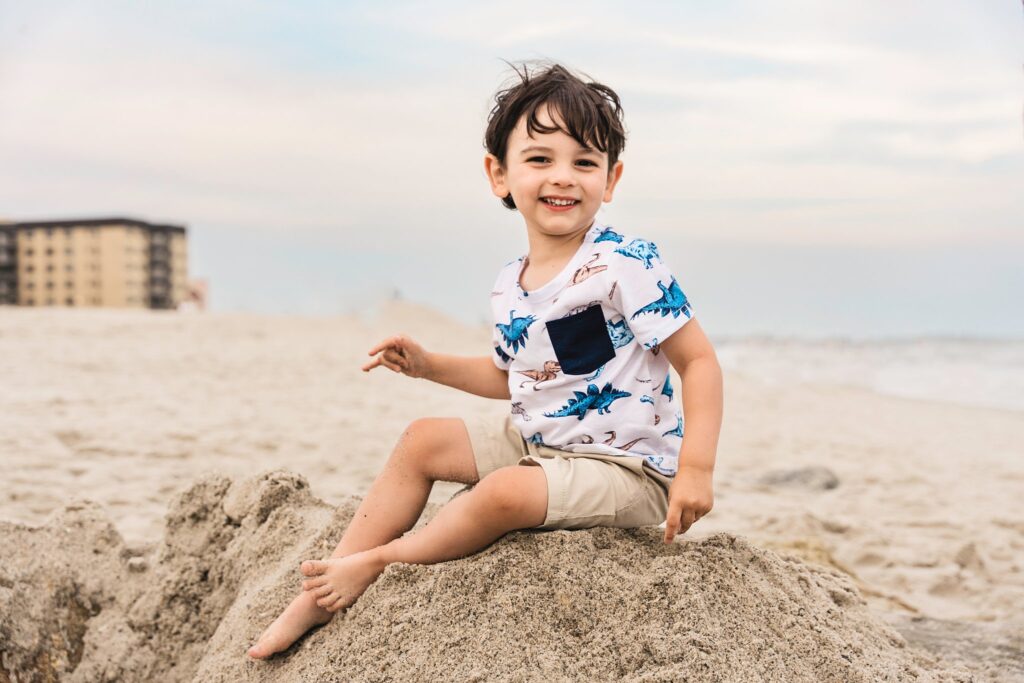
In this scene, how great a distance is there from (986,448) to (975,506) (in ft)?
9.52

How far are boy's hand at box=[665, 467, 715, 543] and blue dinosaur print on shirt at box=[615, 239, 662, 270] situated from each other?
0.51 metres

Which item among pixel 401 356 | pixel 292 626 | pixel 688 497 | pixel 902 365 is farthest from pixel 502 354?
pixel 902 365

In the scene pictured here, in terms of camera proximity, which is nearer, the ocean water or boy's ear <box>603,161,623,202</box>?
boy's ear <box>603,161,623,202</box>

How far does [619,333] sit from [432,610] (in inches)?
31.0

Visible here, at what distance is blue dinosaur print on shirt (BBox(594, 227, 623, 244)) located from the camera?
2.26 meters

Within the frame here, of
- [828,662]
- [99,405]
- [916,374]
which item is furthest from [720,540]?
[916,374]

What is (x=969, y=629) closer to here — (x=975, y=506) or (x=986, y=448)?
(x=975, y=506)

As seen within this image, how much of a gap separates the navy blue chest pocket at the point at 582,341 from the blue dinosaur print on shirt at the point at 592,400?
0.17ft

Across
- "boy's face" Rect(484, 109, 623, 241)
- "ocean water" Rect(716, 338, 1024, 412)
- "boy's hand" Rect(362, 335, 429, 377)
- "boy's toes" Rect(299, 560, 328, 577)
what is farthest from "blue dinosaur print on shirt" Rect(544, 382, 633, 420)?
"ocean water" Rect(716, 338, 1024, 412)

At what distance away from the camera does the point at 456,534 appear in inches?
79.0

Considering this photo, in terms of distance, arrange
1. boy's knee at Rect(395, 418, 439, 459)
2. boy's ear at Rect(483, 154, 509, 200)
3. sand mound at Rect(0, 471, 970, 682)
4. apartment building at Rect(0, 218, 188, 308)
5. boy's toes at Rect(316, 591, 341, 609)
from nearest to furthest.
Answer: sand mound at Rect(0, 471, 970, 682) < boy's toes at Rect(316, 591, 341, 609) < boy's knee at Rect(395, 418, 439, 459) < boy's ear at Rect(483, 154, 509, 200) < apartment building at Rect(0, 218, 188, 308)

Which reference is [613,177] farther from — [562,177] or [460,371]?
[460,371]

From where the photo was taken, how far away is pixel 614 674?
5.79 ft

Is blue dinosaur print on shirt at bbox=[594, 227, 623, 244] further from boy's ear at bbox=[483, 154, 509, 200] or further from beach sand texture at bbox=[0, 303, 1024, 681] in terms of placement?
beach sand texture at bbox=[0, 303, 1024, 681]
